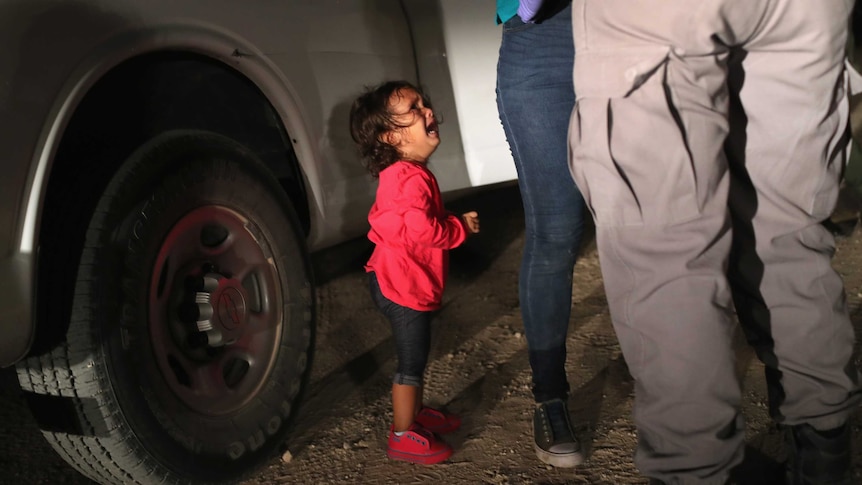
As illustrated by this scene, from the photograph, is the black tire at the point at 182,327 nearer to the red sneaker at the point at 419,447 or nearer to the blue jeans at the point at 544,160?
the red sneaker at the point at 419,447

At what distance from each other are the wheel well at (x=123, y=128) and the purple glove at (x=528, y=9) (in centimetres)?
91

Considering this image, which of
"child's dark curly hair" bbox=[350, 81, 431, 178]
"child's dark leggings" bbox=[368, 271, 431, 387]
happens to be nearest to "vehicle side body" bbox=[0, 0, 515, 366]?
"child's dark curly hair" bbox=[350, 81, 431, 178]

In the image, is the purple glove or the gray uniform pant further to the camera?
the purple glove

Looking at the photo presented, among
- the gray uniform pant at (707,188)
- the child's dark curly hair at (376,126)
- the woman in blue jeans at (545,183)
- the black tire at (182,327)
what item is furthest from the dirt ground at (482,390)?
the child's dark curly hair at (376,126)

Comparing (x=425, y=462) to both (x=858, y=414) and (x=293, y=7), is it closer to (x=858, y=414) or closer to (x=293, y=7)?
(x=858, y=414)

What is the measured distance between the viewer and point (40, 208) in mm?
1698

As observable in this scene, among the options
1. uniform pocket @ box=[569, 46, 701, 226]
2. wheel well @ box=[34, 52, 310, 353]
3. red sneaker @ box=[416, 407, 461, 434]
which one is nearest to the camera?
uniform pocket @ box=[569, 46, 701, 226]

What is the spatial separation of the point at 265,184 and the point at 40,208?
72 centimetres

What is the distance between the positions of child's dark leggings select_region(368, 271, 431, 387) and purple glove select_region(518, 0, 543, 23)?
2.98ft

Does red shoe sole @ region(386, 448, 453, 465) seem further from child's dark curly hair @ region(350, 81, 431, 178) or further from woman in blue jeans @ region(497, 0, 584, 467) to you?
child's dark curly hair @ region(350, 81, 431, 178)

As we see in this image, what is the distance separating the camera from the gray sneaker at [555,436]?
2.13 meters

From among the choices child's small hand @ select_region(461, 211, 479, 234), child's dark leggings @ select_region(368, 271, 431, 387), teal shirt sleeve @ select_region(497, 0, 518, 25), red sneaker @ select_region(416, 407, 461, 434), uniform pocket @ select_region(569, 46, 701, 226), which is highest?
teal shirt sleeve @ select_region(497, 0, 518, 25)

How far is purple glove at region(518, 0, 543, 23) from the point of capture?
5.59ft

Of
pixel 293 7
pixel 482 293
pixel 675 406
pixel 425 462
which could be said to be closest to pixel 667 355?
pixel 675 406
